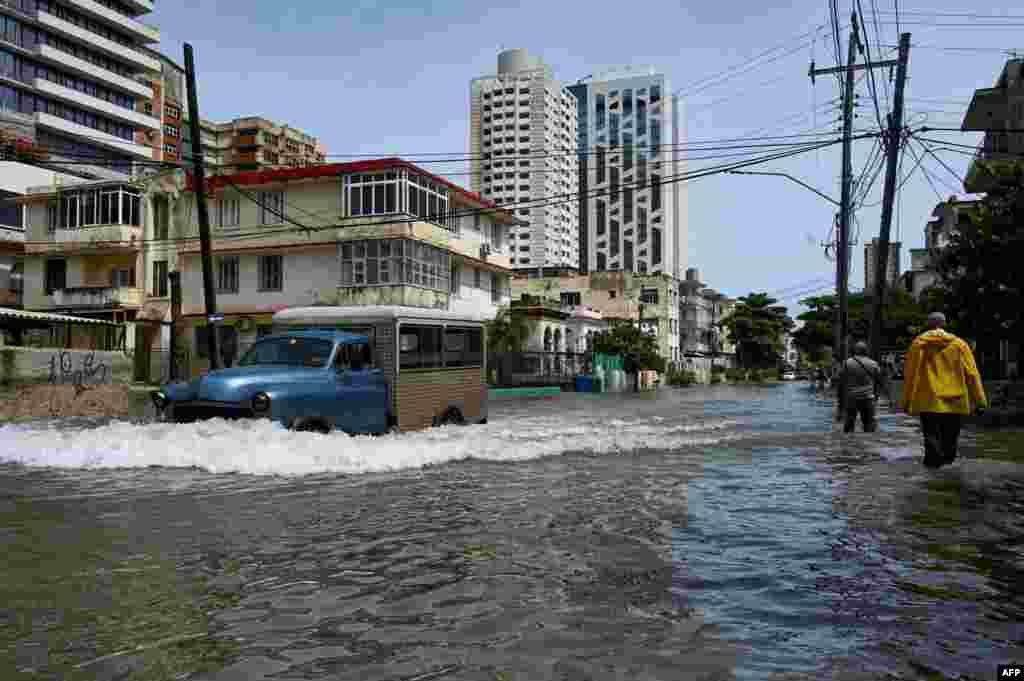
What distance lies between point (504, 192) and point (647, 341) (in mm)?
114489

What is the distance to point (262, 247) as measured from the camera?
39719 millimetres

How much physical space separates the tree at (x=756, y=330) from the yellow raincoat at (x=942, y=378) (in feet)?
295

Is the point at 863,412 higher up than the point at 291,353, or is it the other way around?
the point at 291,353

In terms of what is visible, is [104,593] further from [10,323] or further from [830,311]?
[830,311]

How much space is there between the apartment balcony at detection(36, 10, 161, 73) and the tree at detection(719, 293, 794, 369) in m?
67.2

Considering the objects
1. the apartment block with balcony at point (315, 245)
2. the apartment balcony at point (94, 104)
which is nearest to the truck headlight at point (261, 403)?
the apartment block with balcony at point (315, 245)

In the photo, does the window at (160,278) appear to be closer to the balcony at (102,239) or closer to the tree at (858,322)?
the balcony at (102,239)

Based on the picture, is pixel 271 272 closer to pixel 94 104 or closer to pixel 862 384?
pixel 862 384

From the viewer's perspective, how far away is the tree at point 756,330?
321ft

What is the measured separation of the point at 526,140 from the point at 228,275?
134 meters

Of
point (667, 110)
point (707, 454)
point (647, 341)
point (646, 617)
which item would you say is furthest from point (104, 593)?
point (667, 110)

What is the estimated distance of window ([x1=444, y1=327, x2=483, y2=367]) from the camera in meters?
15.9

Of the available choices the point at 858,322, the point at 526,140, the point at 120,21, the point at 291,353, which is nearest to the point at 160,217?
the point at 291,353

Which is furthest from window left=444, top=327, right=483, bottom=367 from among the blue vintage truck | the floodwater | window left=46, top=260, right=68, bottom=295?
window left=46, top=260, right=68, bottom=295
